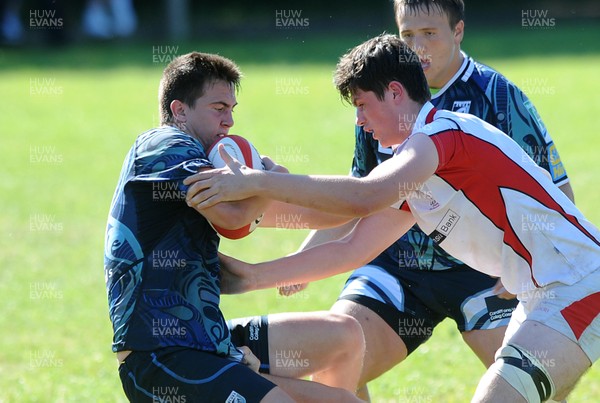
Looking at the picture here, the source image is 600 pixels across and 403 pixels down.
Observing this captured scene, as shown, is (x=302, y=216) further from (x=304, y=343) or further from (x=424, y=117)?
(x=424, y=117)

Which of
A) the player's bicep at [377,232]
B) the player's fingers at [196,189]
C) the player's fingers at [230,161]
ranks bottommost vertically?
the player's bicep at [377,232]

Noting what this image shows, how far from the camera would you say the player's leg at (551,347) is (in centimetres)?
421

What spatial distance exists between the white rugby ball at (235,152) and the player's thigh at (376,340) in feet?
5.15

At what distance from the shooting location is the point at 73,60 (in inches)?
1025

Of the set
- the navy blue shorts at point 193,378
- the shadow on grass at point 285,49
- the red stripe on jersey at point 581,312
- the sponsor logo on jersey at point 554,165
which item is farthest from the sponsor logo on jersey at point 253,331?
the shadow on grass at point 285,49

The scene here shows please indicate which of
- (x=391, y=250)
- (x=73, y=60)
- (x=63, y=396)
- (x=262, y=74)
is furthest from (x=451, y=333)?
(x=73, y=60)

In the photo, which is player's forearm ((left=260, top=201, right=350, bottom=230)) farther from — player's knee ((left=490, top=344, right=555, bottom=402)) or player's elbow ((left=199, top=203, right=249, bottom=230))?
player's knee ((left=490, top=344, right=555, bottom=402))

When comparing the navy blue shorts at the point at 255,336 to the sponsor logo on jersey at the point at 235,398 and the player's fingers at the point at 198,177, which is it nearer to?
the sponsor logo on jersey at the point at 235,398

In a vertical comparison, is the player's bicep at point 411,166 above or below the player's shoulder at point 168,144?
below

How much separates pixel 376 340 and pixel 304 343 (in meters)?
1.22

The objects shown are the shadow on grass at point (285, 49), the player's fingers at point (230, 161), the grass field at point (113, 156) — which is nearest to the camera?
the player's fingers at point (230, 161)

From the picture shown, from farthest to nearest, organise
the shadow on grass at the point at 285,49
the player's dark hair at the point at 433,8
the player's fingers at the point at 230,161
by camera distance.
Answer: the shadow on grass at the point at 285,49 → the player's dark hair at the point at 433,8 → the player's fingers at the point at 230,161

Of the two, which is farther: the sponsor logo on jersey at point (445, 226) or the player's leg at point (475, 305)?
the player's leg at point (475, 305)

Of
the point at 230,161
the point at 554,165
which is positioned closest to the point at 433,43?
the point at 554,165
